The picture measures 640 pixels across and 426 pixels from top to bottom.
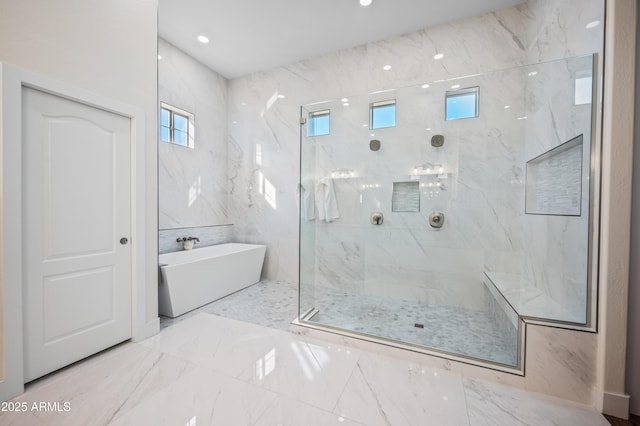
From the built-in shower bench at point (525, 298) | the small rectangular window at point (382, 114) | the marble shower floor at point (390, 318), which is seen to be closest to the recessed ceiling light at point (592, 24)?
the small rectangular window at point (382, 114)

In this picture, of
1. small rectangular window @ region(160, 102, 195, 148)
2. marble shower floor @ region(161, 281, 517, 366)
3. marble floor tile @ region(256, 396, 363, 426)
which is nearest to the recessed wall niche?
marble shower floor @ region(161, 281, 517, 366)

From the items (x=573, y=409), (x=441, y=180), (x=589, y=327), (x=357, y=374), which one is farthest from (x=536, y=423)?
(x=441, y=180)

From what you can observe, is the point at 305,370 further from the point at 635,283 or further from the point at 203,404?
the point at 635,283

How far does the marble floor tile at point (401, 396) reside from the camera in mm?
1412

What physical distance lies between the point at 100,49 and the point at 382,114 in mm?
2601

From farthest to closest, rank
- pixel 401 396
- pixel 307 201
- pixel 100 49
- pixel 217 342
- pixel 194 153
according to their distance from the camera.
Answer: pixel 194 153 < pixel 307 201 < pixel 217 342 < pixel 100 49 < pixel 401 396

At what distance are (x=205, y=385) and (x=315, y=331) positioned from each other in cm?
94

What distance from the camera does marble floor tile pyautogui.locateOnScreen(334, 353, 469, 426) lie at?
1.41m

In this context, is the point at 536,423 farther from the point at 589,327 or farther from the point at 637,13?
the point at 637,13

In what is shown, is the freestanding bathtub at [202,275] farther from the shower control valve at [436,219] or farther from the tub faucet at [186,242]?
the shower control valve at [436,219]

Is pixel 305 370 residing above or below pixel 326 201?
below

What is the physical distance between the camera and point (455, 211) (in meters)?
2.58

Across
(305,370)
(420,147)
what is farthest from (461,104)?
(305,370)

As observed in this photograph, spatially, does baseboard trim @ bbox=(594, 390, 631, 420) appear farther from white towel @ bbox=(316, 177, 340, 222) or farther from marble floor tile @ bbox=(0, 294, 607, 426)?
white towel @ bbox=(316, 177, 340, 222)
